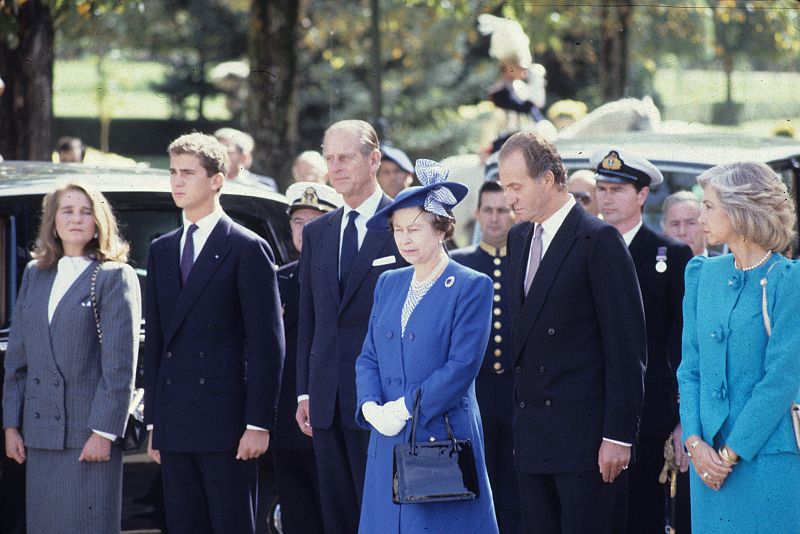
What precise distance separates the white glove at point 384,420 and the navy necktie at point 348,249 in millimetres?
1140

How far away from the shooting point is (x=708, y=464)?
498 cm

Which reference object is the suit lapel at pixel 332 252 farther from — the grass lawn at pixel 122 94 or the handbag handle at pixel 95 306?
the grass lawn at pixel 122 94

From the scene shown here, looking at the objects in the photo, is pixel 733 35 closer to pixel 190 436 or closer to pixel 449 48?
pixel 449 48

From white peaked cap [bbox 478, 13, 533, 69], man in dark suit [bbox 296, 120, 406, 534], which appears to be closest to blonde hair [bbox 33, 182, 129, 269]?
man in dark suit [bbox 296, 120, 406, 534]

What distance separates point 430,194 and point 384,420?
94cm

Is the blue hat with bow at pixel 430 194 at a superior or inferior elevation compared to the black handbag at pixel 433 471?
superior

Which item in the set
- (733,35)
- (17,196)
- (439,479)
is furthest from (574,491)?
(733,35)

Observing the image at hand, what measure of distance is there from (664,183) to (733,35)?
61.4 feet

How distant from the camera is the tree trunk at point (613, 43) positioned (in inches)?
802

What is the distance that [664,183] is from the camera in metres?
8.74

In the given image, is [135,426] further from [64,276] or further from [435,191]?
[435,191]

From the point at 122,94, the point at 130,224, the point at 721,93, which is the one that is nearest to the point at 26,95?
the point at 130,224

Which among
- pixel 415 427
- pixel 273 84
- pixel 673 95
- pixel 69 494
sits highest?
pixel 673 95

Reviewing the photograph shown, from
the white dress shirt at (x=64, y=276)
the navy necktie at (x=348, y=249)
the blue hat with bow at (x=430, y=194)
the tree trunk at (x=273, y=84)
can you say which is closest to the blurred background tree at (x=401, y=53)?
the tree trunk at (x=273, y=84)
